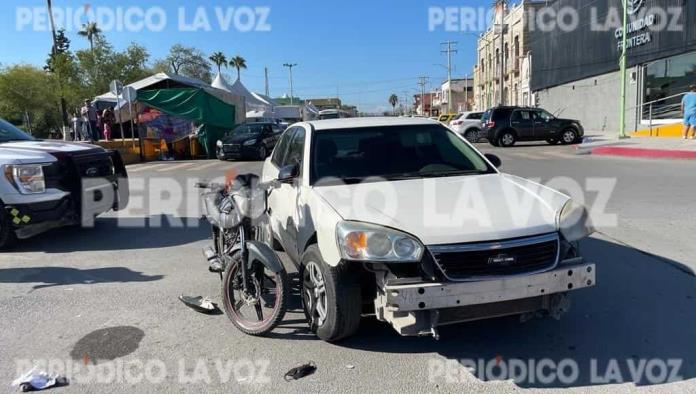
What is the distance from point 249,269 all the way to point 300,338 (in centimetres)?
64

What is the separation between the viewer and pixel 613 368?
345 centimetres

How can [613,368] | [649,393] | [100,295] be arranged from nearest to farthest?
[649,393] → [613,368] → [100,295]

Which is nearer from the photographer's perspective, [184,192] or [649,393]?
[649,393]

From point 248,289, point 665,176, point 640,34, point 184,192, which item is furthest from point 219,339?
point 640,34

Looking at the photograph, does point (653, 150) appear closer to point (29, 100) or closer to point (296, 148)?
point (296, 148)

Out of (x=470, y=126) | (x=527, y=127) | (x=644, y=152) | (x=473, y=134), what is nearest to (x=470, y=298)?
(x=644, y=152)

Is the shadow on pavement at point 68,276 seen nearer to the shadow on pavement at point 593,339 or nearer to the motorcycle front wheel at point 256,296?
the motorcycle front wheel at point 256,296

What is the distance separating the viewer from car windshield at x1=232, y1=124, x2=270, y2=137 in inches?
832

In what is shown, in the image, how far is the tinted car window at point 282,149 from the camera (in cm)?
569

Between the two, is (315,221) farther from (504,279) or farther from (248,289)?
(504,279)

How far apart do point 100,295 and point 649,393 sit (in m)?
4.53

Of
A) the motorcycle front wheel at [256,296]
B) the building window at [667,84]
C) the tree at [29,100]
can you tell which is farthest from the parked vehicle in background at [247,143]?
the tree at [29,100]

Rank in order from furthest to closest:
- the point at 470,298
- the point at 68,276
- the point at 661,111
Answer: the point at 661,111, the point at 68,276, the point at 470,298

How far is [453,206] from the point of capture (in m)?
3.76
